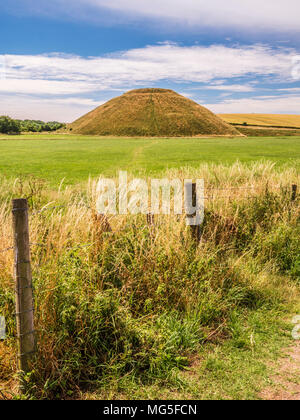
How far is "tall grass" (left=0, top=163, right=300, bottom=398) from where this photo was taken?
12.1 ft

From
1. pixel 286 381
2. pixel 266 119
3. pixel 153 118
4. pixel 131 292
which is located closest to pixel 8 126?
pixel 153 118

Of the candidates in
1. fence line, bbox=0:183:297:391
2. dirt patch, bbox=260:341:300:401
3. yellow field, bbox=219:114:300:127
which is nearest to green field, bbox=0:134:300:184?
dirt patch, bbox=260:341:300:401

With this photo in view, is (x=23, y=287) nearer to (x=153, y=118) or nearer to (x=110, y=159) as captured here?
(x=110, y=159)

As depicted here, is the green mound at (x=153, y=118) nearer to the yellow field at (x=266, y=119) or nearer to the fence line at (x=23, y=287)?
the yellow field at (x=266, y=119)

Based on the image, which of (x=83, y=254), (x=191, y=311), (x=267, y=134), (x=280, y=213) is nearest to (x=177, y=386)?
(x=191, y=311)

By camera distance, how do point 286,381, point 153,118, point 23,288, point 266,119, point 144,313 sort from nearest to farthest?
point 23,288 → point 286,381 → point 144,313 → point 153,118 → point 266,119

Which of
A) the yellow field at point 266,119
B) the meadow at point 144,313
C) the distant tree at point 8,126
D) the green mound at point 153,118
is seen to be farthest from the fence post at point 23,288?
the yellow field at point 266,119

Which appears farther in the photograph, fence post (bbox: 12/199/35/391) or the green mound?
the green mound

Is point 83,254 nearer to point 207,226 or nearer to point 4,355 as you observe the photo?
point 4,355

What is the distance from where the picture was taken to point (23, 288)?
10.8ft

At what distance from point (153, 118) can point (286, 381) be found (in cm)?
10891

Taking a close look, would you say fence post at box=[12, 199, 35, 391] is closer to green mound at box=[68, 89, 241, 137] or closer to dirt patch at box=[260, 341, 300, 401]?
dirt patch at box=[260, 341, 300, 401]

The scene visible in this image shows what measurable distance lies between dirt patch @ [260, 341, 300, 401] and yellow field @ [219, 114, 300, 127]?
12415 centimetres

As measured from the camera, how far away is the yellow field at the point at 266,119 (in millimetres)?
122438
